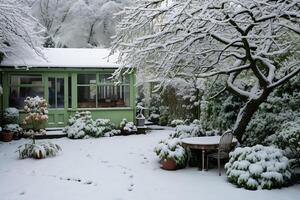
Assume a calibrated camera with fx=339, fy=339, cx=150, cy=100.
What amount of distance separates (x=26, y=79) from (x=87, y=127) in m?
3.41

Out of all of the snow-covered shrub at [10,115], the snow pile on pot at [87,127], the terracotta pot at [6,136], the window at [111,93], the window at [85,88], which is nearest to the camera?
the terracotta pot at [6,136]

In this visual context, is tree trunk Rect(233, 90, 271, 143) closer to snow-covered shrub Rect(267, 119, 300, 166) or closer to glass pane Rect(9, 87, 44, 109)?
snow-covered shrub Rect(267, 119, 300, 166)

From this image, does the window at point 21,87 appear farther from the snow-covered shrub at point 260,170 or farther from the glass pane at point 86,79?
the snow-covered shrub at point 260,170

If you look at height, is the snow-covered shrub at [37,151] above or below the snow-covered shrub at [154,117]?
below

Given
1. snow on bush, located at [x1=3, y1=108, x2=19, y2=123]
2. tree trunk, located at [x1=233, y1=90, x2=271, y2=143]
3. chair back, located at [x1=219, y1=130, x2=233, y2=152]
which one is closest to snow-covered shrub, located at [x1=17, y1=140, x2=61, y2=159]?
snow on bush, located at [x1=3, y1=108, x2=19, y2=123]

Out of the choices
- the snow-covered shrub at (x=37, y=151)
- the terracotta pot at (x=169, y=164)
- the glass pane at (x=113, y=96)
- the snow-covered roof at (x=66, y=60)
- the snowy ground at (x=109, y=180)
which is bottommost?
the snowy ground at (x=109, y=180)

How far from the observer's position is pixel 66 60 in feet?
47.2

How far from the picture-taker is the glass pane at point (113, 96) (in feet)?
48.3

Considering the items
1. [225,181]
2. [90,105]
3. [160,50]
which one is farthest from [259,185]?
[90,105]

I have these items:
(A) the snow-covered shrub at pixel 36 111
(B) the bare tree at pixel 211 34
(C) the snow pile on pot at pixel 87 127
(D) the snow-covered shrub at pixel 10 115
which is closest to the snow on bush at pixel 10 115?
(D) the snow-covered shrub at pixel 10 115

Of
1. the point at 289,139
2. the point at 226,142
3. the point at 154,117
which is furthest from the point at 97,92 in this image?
the point at 289,139

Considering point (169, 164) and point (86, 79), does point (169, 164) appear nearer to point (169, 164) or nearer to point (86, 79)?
point (169, 164)

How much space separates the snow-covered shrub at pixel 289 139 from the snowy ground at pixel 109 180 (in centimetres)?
85

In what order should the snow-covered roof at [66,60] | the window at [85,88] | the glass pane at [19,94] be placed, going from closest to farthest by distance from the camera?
the snow-covered roof at [66,60], the glass pane at [19,94], the window at [85,88]
